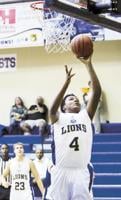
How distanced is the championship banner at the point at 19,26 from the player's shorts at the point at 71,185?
21.2ft

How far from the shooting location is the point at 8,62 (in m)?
11.9

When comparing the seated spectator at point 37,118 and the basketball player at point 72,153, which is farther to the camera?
the seated spectator at point 37,118

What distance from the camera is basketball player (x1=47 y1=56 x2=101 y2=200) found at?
14.2ft

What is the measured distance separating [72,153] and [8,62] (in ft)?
25.5

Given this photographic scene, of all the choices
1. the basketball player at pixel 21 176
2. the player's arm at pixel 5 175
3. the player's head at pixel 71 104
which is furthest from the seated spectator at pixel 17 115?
the player's head at pixel 71 104

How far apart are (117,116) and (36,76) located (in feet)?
7.19

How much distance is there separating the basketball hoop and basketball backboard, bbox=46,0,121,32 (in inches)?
169

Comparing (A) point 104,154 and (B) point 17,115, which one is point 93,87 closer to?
(A) point 104,154

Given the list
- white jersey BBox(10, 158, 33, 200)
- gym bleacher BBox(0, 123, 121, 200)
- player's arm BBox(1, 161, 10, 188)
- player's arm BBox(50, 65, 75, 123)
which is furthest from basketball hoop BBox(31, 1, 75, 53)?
player's arm BBox(50, 65, 75, 123)

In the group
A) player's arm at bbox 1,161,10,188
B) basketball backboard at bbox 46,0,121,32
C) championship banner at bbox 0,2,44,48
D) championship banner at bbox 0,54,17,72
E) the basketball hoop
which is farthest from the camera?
championship banner at bbox 0,54,17,72

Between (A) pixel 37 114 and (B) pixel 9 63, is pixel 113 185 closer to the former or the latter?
(A) pixel 37 114

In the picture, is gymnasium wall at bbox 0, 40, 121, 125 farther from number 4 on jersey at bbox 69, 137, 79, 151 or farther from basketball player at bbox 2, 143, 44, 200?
number 4 on jersey at bbox 69, 137, 79, 151

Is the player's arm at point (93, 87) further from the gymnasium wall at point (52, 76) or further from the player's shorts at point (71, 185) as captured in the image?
the gymnasium wall at point (52, 76)

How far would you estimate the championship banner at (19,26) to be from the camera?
418 inches
